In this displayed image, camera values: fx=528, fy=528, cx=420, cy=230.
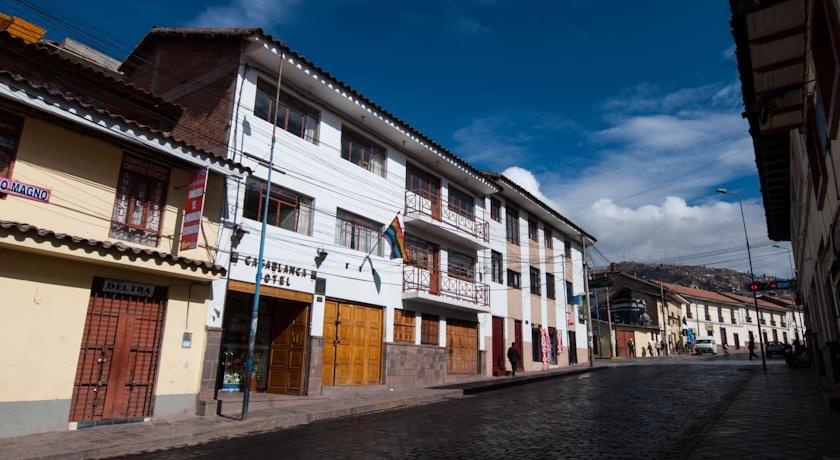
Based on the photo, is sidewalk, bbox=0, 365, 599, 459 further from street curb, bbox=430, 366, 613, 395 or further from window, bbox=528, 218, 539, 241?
window, bbox=528, 218, 539, 241

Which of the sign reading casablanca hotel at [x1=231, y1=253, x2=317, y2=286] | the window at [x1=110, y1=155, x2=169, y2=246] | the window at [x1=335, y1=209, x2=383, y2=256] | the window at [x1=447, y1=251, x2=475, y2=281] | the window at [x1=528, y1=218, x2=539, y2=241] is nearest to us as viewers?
the window at [x1=110, y1=155, x2=169, y2=246]

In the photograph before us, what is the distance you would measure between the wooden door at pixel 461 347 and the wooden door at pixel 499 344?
5.85ft

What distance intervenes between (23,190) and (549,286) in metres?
26.3

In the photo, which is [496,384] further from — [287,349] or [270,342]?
[270,342]

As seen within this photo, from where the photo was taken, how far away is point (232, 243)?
44.2ft

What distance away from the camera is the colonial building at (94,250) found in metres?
9.76

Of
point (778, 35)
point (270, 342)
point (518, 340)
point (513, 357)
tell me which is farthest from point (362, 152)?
point (778, 35)

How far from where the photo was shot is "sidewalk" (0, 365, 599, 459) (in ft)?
28.1

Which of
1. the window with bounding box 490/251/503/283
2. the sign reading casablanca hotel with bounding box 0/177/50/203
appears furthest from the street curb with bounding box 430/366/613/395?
the sign reading casablanca hotel with bounding box 0/177/50/203

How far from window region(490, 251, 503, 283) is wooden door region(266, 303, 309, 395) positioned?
11903 mm

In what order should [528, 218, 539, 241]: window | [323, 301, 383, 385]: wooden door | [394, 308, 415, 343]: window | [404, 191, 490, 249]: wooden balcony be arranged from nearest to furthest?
[323, 301, 383, 385]: wooden door, [394, 308, 415, 343]: window, [404, 191, 490, 249]: wooden balcony, [528, 218, 539, 241]: window

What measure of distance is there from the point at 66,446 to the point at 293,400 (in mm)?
6151

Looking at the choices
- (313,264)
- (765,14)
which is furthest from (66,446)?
(765,14)

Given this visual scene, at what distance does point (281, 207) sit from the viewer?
15.3m
